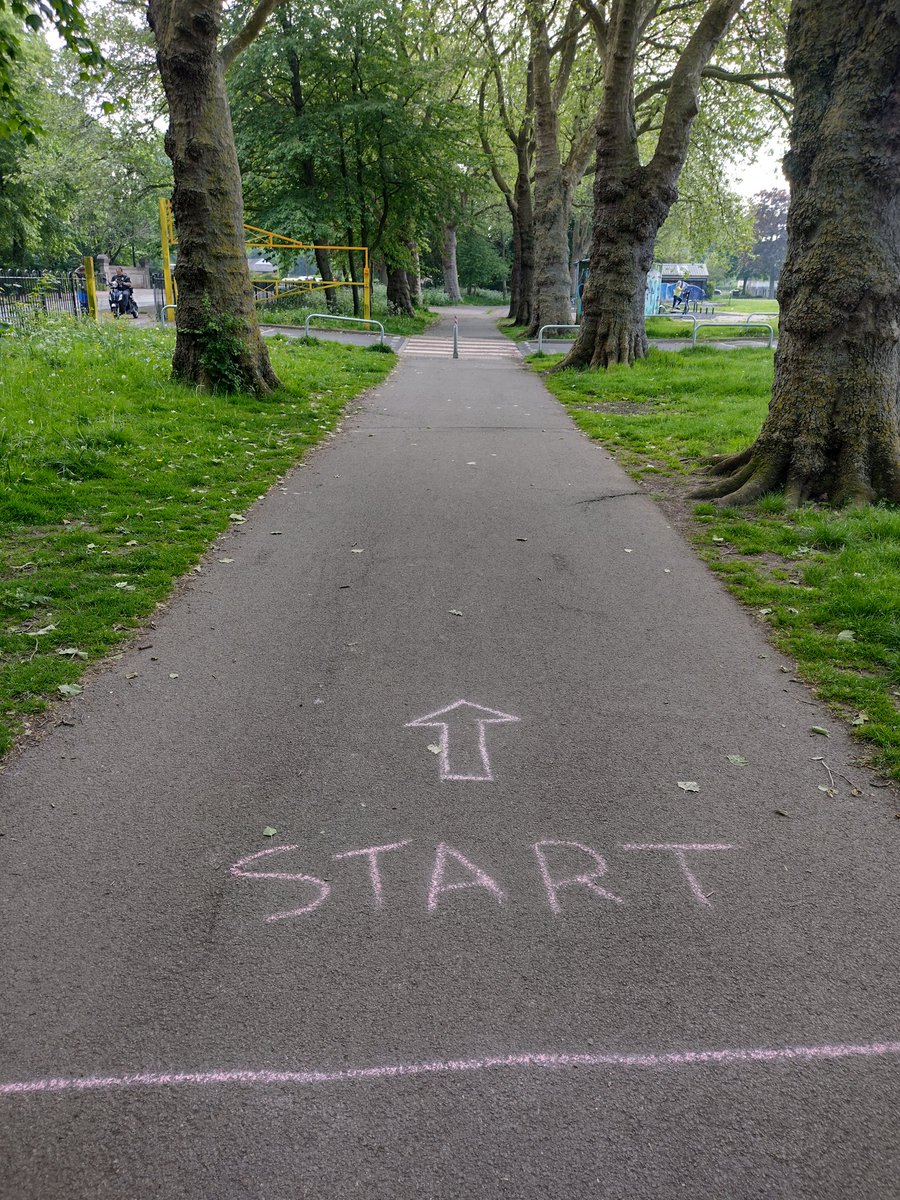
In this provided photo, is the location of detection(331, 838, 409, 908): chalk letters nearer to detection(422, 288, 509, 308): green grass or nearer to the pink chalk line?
the pink chalk line

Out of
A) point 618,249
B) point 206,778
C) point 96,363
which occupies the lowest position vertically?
point 206,778

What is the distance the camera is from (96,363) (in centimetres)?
1322

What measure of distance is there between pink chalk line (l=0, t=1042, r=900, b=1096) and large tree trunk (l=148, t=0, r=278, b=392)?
11.0 metres

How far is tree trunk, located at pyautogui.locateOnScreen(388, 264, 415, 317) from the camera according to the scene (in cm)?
3325

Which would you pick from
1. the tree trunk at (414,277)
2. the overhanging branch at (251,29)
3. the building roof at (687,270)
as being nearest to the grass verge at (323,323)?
the tree trunk at (414,277)

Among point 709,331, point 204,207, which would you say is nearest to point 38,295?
point 204,207

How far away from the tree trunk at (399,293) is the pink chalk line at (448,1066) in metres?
33.0

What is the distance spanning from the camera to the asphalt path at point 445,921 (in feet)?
7.07

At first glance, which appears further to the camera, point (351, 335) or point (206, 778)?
point (351, 335)

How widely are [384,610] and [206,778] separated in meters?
2.09

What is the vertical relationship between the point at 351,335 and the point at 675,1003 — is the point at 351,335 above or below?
above

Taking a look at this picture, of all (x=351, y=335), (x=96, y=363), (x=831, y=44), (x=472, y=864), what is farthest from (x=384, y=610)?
(x=351, y=335)

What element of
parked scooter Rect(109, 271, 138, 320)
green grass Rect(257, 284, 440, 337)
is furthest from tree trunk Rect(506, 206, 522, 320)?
parked scooter Rect(109, 271, 138, 320)

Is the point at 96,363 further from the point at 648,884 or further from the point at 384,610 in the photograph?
the point at 648,884
